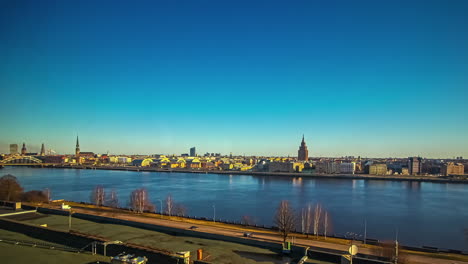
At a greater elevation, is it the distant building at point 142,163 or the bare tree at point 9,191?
the bare tree at point 9,191

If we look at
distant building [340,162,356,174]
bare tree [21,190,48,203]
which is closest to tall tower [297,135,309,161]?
distant building [340,162,356,174]

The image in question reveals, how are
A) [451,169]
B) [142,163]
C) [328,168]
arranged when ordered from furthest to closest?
[142,163], [328,168], [451,169]

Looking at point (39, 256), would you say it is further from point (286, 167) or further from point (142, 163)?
point (142, 163)

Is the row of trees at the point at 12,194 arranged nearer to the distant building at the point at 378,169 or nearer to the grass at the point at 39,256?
the grass at the point at 39,256

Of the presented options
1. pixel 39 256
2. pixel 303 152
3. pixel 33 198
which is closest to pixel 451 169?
pixel 303 152

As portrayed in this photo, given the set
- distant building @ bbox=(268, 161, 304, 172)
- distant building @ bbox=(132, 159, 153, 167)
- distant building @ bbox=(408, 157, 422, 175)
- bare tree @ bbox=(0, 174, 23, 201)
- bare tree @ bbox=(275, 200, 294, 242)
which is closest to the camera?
bare tree @ bbox=(275, 200, 294, 242)

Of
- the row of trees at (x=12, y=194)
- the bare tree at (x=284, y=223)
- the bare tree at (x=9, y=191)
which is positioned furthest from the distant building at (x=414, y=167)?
the bare tree at (x=9, y=191)

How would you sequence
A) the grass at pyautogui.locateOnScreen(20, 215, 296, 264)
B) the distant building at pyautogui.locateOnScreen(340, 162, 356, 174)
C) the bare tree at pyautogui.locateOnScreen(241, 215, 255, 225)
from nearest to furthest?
the grass at pyautogui.locateOnScreen(20, 215, 296, 264) → the bare tree at pyautogui.locateOnScreen(241, 215, 255, 225) → the distant building at pyautogui.locateOnScreen(340, 162, 356, 174)

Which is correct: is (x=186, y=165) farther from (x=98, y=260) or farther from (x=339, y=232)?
(x=98, y=260)

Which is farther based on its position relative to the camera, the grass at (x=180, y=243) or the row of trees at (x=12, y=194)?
the row of trees at (x=12, y=194)

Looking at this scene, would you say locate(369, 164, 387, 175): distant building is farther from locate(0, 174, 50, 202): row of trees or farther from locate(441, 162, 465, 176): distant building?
locate(0, 174, 50, 202): row of trees

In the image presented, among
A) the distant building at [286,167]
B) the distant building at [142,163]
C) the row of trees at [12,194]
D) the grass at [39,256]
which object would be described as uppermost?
the grass at [39,256]

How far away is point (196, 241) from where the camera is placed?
255 inches

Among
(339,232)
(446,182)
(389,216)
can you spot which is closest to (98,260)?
(339,232)
